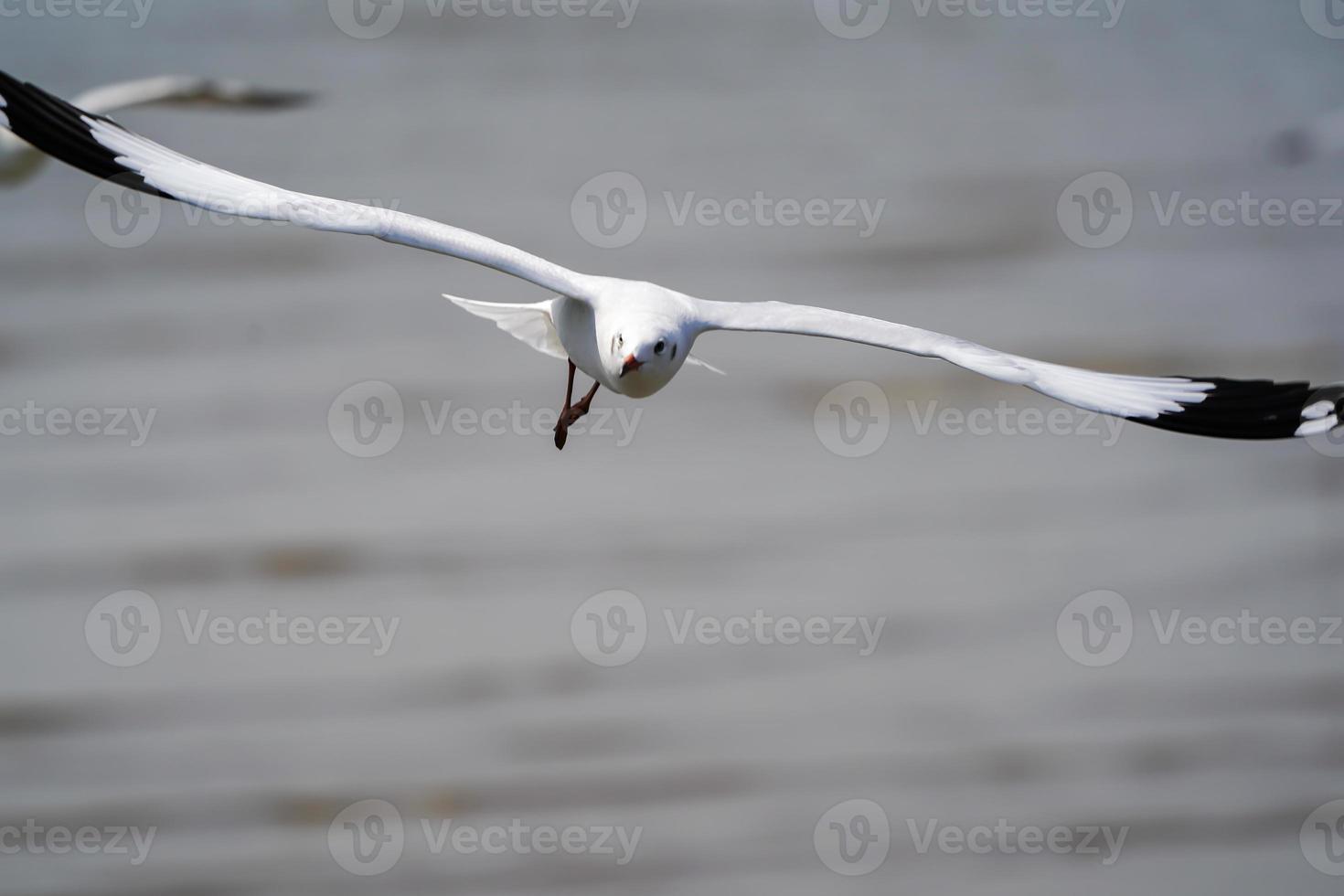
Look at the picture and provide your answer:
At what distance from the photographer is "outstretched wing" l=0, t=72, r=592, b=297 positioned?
2.94 ft

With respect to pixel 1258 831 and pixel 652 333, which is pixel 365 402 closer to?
pixel 652 333

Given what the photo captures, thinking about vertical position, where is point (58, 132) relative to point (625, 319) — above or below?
above

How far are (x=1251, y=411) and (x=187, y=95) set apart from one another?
127 centimetres

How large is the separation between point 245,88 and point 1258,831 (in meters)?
1.95

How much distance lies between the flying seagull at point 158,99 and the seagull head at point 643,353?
0.79m

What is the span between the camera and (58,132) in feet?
3.10

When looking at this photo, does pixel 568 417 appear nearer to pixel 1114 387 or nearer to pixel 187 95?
pixel 1114 387

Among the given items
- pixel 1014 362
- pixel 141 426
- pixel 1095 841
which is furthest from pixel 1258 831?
pixel 141 426

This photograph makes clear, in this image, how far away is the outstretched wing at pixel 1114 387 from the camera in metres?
0.98

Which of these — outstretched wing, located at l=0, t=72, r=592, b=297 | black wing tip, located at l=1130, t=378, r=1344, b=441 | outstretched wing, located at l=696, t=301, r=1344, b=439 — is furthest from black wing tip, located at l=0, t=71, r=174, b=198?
black wing tip, located at l=1130, t=378, r=1344, b=441

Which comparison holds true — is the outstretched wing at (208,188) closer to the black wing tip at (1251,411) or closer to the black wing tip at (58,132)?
the black wing tip at (58,132)

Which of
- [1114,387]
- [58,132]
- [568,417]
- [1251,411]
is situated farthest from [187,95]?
[1251,411]

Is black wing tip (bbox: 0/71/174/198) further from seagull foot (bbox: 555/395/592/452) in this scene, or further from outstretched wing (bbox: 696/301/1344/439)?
outstretched wing (bbox: 696/301/1344/439)

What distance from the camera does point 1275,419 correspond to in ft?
3.44
